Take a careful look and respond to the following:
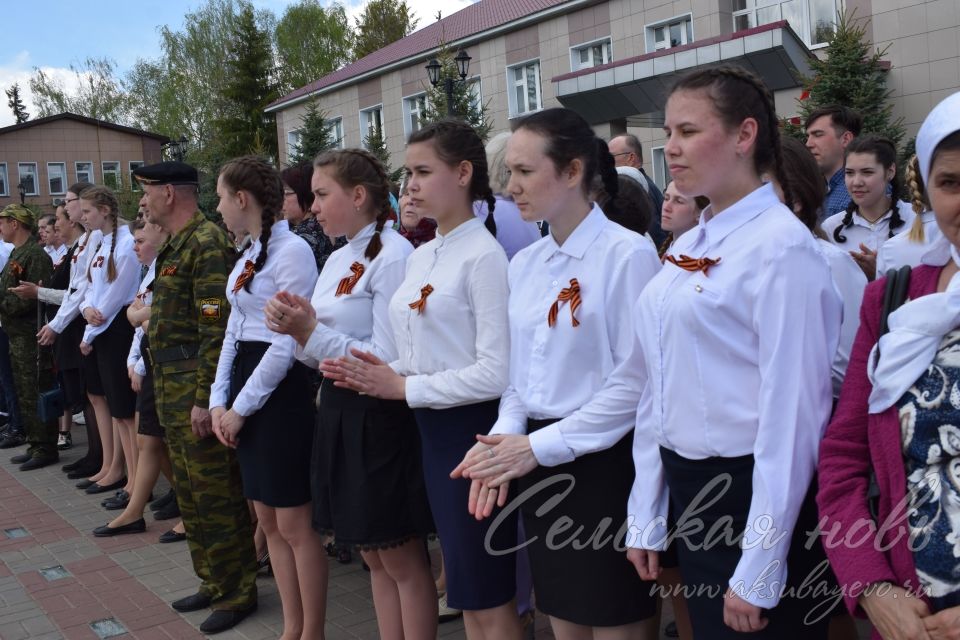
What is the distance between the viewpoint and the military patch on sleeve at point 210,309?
4.75 m

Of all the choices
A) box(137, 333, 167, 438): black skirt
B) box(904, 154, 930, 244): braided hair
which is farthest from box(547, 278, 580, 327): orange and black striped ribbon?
box(137, 333, 167, 438): black skirt

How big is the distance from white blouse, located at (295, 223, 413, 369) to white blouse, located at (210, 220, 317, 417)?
292 mm

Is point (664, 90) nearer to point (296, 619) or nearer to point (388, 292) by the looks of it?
point (388, 292)

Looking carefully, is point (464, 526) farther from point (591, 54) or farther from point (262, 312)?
point (591, 54)

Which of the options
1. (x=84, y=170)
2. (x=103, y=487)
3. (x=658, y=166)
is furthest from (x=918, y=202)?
(x=84, y=170)

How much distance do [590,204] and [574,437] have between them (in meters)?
0.76

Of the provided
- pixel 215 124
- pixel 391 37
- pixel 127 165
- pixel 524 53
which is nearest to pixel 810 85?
pixel 524 53

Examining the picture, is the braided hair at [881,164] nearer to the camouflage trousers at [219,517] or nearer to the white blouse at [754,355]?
the white blouse at [754,355]

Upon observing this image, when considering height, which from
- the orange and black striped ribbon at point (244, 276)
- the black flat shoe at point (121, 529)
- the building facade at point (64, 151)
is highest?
the building facade at point (64, 151)

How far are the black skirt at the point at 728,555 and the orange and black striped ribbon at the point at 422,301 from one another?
1074 millimetres

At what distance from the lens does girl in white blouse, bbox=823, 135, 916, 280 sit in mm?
4703

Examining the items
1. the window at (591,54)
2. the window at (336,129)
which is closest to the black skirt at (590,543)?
the window at (591,54)

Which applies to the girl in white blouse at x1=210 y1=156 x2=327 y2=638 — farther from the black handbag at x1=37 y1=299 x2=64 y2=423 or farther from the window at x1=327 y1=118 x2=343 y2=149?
the window at x1=327 y1=118 x2=343 y2=149

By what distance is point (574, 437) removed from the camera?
2.62 metres
